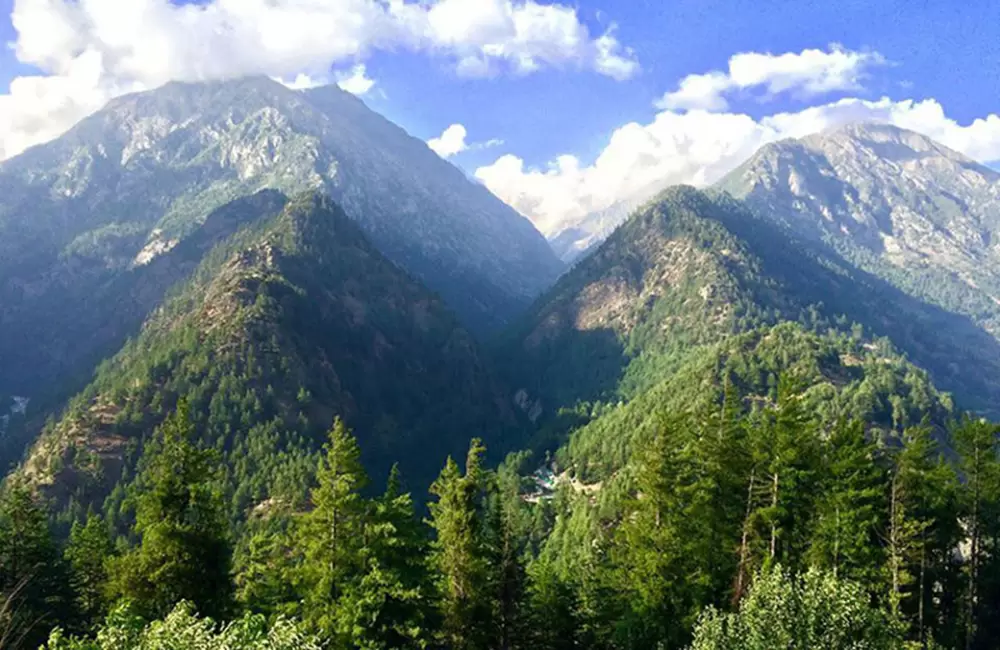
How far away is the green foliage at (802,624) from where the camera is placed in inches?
1105

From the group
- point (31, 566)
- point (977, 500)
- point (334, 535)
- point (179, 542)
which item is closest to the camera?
point (179, 542)

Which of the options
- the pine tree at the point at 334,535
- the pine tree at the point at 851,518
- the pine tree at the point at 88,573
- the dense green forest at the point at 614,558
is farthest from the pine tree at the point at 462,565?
the pine tree at the point at 88,573

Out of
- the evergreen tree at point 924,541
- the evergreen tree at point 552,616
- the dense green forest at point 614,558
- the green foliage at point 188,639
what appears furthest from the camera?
the evergreen tree at point 552,616

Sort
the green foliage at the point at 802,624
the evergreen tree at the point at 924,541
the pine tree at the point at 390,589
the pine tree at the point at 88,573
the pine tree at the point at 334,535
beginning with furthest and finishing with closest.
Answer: the pine tree at the point at 88,573 < the evergreen tree at the point at 924,541 < the pine tree at the point at 334,535 < the pine tree at the point at 390,589 < the green foliage at the point at 802,624

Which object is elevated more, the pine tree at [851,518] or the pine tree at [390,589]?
the pine tree at [851,518]

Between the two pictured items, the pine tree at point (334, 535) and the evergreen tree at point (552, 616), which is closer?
the pine tree at point (334, 535)

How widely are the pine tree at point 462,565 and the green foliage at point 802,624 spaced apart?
14710 millimetres

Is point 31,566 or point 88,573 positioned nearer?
point 31,566

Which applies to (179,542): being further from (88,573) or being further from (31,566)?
(88,573)

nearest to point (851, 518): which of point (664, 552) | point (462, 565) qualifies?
point (664, 552)

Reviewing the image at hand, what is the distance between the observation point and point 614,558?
5144cm

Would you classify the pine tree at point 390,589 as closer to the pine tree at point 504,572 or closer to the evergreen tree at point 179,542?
the pine tree at point 504,572

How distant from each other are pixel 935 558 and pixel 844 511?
21044mm

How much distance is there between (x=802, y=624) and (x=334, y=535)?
24.8m
